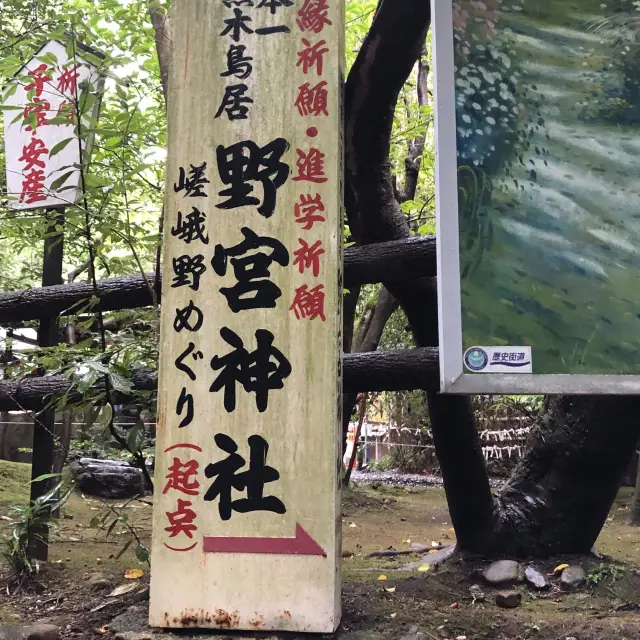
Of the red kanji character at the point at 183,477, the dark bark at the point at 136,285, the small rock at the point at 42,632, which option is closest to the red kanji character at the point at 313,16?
the dark bark at the point at 136,285

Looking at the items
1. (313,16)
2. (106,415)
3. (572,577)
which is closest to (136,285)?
(106,415)

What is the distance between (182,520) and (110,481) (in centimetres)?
549

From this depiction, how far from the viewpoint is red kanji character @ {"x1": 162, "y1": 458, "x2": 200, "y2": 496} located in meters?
2.72

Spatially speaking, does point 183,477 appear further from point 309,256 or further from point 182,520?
point 309,256

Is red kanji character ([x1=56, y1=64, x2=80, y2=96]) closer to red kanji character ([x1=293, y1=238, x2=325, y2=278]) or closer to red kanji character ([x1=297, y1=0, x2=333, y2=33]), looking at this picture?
red kanji character ([x1=297, y1=0, x2=333, y2=33])

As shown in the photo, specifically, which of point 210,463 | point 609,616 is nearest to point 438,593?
point 609,616

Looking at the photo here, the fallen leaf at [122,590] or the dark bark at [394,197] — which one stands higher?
the dark bark at [394,197]

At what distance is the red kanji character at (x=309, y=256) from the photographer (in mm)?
2762

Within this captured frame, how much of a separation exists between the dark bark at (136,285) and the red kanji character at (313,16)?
1.18 m

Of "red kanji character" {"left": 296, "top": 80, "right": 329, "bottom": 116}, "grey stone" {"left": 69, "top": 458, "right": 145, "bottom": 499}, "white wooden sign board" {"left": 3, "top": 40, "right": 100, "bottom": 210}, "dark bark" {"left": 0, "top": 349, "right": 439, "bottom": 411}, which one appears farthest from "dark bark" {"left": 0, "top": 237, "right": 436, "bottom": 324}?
"grey stone" {"left": 69, "top": 458, "right": 145, "bottom": 499}

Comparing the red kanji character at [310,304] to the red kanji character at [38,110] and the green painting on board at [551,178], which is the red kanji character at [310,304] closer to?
the green painting on board at [551,178]

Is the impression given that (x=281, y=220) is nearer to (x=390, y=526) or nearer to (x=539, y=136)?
(x=539, y=136)

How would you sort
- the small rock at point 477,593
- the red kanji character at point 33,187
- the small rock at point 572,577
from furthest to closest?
the red kanji character at point 33,187
the small rock at point 572,577
the small rock at point 477,593

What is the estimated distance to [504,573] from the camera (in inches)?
140
